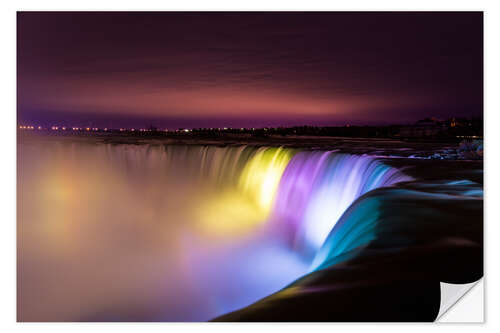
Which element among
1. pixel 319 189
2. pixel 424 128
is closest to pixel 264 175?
pixel 319 189

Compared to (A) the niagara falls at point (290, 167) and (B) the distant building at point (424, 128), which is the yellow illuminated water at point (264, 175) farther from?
(B) the distant building at point (424, 128)

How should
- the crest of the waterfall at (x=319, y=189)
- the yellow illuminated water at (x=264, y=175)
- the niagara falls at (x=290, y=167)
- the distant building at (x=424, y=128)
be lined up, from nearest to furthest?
the niagara falls at (x=290, y=167) < the crest of the waterfall at (x=319, y=189) < the distant building at (x=424, y=128) < the yellow illuminated water at (x=264, y=175)

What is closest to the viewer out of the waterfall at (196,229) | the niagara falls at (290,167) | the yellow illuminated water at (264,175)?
the niagara falls at (290,167)

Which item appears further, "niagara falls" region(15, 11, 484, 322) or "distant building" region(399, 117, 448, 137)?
"distant building" region(399, 117, 448, 137)

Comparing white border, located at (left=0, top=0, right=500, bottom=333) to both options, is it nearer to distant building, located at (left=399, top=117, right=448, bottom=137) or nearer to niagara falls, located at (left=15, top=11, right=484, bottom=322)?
niagara falls, located at (left=15, top=11, right=484, bottom=322)

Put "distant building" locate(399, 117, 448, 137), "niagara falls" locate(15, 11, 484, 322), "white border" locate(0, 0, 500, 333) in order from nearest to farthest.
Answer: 1. "niagara falls" locate(15, 11, 484, 322)
2. "white border" locate(0, 0, 500, 333)
3. "distant building" locate(399, 117, 448, 137)

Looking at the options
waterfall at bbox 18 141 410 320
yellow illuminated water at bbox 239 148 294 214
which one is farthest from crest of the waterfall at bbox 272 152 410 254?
yellow illuminated water at bbox 239 148 294 214
